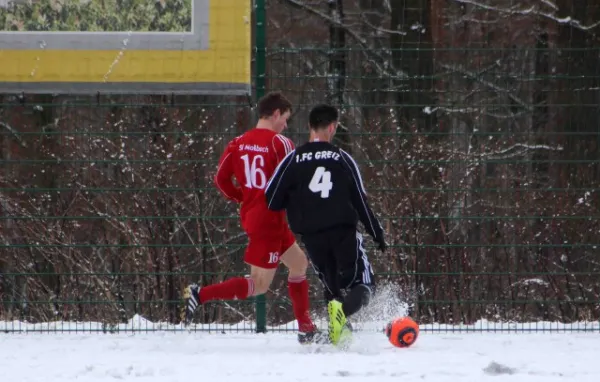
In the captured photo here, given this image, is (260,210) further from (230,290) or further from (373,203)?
(373,203)

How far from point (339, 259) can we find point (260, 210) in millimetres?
638

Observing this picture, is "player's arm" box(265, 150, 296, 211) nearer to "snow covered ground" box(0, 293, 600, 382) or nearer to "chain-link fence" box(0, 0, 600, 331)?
"snow covered ground" box(0, 293, 600, 382)

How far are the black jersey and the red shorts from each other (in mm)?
270

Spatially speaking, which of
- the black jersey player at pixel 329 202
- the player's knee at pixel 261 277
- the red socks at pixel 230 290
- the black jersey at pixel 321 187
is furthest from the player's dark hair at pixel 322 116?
the red socks at pixel 230 290

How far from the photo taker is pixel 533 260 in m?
10.5

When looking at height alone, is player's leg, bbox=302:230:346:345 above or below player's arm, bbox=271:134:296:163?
below

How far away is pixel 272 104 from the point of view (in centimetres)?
805

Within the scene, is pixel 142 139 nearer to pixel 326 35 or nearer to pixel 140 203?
pixel 140 203


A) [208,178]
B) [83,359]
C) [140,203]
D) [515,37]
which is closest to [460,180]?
[208,178]

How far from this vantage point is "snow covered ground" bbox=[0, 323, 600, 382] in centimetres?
677

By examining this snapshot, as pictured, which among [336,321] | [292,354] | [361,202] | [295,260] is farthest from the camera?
[295,260]

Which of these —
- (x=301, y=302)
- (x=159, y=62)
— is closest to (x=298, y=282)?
(x=301, y=302)

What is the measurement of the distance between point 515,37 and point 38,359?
35.2ft

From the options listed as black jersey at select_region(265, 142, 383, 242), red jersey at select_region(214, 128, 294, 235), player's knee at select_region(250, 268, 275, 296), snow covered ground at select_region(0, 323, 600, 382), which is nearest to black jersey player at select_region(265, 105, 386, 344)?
black jersey at select_region(265, 142, 383, 242)
